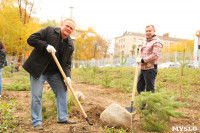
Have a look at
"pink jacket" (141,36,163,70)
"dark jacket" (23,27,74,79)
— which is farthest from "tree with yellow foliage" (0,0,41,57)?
"pink jacket" (141,36,163,70)

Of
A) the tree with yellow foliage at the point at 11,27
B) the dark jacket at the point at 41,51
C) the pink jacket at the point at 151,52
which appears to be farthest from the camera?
the tree with yellow foliage at the point at 11,27

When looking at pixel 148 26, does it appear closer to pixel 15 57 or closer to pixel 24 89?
pixel 24 89

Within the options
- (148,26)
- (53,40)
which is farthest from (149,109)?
(53,40)

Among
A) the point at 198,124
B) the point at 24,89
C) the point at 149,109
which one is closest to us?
the point at 149,109

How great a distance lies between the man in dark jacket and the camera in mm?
2818

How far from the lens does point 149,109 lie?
286 cm

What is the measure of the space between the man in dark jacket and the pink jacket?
1602 mm

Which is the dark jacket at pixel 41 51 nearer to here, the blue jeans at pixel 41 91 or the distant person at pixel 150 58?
the blue jeans at pixel 41 91

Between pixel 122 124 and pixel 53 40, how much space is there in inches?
74.0

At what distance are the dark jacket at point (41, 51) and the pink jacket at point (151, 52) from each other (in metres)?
1.60

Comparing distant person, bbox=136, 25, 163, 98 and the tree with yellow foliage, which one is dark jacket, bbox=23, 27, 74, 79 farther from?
the tree with yellow foliage

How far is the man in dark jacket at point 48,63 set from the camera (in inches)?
111

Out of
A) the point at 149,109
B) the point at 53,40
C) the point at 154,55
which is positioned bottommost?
the point at 149,109

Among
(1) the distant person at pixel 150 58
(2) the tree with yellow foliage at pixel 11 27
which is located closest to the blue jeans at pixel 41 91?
(1) the distant person at pixel 150 58
